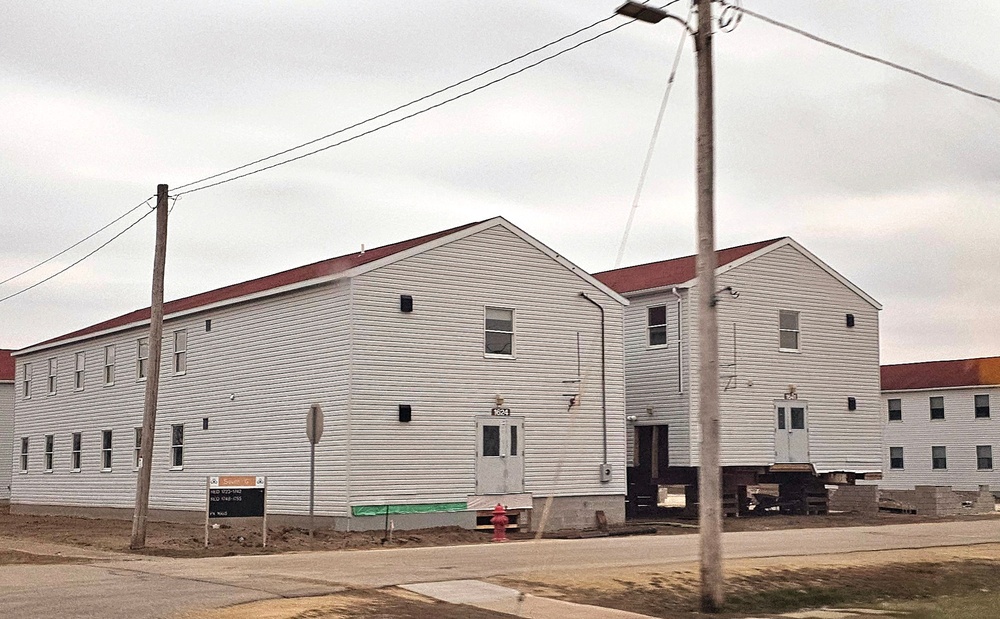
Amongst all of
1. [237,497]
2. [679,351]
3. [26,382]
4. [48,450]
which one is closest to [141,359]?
[48,450]

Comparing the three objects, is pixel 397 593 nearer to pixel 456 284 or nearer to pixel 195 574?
pixel 195 574

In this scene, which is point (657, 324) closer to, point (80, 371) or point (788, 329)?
point (788, 329)

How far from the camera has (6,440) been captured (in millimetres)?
69000

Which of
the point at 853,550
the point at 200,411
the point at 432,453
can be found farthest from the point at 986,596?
the point at 200,411

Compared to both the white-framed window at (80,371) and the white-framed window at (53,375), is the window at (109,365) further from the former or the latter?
the white-framed window at (53,375)

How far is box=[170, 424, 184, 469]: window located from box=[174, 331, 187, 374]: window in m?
1.77

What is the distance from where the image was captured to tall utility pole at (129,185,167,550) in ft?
87.3

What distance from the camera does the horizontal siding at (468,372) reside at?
3147cm

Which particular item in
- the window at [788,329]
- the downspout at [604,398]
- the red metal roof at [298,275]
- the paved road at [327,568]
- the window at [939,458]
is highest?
the red metal roof at [298,275]

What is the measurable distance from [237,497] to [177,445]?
42.0 ft

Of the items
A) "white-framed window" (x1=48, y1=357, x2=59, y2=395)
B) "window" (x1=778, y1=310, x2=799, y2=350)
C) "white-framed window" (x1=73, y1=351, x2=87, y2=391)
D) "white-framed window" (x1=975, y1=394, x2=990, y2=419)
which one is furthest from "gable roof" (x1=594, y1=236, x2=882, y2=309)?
"white-framed window" (x1=975, y1=394, x2=990, y2=419)

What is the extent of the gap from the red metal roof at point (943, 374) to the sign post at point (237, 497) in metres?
47.1

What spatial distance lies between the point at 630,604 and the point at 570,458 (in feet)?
57.6

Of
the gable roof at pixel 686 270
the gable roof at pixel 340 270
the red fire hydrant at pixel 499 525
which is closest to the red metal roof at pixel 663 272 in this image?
the gable roof at pixel 686 270
